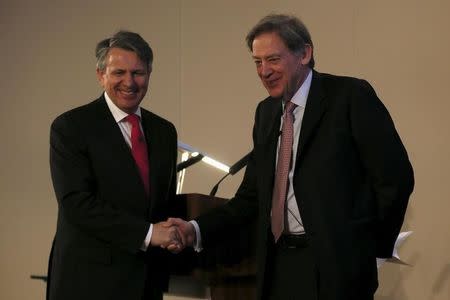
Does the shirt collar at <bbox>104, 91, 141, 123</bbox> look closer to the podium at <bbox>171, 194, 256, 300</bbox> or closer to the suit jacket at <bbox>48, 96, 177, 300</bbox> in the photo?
the suit jacket at <bbox>48, 96, 177, 300</bbox>

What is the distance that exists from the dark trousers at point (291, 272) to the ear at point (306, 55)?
0.64 m

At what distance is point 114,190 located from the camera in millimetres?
2908

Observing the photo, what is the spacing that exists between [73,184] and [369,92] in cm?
113

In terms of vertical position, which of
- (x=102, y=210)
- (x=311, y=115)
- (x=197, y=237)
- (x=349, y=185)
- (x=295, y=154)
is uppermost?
(x=311, y=115)

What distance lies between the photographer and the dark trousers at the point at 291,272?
2.54 meters

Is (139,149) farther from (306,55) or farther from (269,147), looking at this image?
(306,55)

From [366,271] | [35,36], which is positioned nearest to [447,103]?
[366,271]

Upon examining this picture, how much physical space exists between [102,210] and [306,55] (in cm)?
93

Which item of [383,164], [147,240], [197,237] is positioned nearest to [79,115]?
[147,240]

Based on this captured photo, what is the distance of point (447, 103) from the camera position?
494 centimetres

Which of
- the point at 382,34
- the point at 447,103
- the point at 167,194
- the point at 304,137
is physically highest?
the point at 382,34

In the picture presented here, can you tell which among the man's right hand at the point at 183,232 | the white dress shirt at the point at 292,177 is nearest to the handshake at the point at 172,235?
the man's right hand at the point at 183,232

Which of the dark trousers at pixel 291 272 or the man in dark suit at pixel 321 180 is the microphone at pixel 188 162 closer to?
the man in dark suit at pixel 321 180

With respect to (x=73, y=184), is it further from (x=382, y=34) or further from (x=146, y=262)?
(x=382, y=34)
